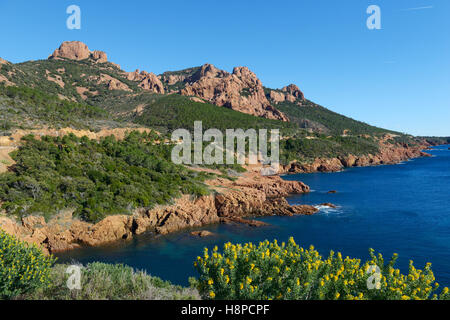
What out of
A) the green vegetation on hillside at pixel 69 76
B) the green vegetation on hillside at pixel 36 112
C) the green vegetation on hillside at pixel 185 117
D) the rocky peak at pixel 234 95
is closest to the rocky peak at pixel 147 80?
the green vegetation on hillside at pixel 69 76

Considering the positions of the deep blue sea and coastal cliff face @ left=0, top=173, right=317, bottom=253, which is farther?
coastal cliff face @ left=0, top=173, right=317, bottom=253

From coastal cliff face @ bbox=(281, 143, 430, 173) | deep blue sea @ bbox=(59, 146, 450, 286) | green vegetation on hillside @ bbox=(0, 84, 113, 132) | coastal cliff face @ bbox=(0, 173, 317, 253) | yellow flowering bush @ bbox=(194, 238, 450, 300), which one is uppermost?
green vegetation on hillside @ bbox=(0, 84, 113, 132)

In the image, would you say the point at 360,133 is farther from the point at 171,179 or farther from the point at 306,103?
the point at 171,179

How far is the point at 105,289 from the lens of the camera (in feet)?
34.9

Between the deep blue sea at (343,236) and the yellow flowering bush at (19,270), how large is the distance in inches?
491

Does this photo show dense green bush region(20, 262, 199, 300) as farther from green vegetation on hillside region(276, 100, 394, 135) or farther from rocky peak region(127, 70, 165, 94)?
rocky peak region(127, 70, 165, 94)

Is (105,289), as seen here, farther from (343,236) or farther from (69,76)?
(69,76)

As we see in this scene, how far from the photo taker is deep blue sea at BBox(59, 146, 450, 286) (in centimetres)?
2470

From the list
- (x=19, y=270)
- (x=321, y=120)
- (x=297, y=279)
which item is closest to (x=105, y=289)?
(x=19, y=270)

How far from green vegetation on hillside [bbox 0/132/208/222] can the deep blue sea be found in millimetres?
5108

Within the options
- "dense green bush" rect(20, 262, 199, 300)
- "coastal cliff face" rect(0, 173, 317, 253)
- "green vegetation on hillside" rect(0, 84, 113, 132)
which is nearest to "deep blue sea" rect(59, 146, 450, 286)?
"coastal cliff face" rect(0, 173, 317, 253)

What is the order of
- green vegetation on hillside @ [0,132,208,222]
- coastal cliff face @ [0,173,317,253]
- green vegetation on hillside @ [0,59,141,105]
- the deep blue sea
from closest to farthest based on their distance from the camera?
the deep blue sea < coastal cliff face @ [0,173,317,253] < green vegetation on hillside @ [0,132,208,222] < green vegetation on hillside @ [0,59,141,105]

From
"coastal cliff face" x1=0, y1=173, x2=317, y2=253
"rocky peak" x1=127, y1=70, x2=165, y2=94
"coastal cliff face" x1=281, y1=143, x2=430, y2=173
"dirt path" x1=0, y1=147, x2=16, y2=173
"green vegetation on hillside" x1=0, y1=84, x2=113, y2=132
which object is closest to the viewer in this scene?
"coastal cliff face" x1=0, y1=173, x2=317, y2=253

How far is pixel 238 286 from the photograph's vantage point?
9891 mm
